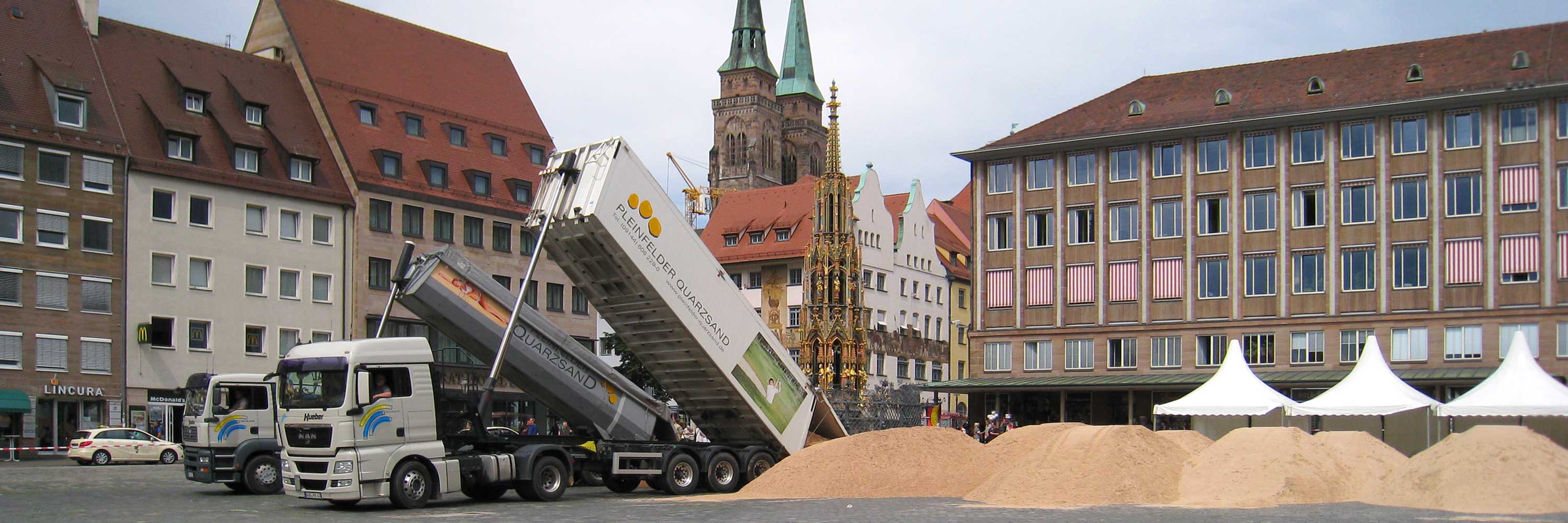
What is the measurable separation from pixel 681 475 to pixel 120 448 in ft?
79.0

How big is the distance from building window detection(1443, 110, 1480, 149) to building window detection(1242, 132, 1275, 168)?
6.03 metres

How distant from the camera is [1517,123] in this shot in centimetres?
A: 5450

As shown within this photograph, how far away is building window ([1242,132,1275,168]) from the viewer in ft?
194

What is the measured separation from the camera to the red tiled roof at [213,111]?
57.8m

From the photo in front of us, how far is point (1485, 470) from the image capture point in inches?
980

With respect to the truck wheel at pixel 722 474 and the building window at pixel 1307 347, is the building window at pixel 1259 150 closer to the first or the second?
the building window at pixel 1307 347

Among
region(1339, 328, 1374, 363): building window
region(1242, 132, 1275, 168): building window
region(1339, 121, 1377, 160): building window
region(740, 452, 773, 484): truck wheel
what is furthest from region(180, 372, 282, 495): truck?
region(1339, 121, 1377, 160): building window

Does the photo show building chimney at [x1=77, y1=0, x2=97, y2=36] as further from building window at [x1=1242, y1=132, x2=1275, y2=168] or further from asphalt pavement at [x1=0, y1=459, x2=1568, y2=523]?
building window at [x1=1242, y1=132, x2=1275, y2=168]

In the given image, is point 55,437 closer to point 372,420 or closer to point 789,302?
point 372,420

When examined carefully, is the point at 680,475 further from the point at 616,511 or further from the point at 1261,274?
the point at 1261,274

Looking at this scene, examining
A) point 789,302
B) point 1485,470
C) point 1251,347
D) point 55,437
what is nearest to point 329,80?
point 55,437

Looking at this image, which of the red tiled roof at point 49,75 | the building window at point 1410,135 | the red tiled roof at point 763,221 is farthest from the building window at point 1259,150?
the red tiled roof at point 49,75

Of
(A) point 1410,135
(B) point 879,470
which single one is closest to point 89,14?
(B) point 879,470

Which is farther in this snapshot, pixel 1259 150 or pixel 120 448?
pixel 1259 150
